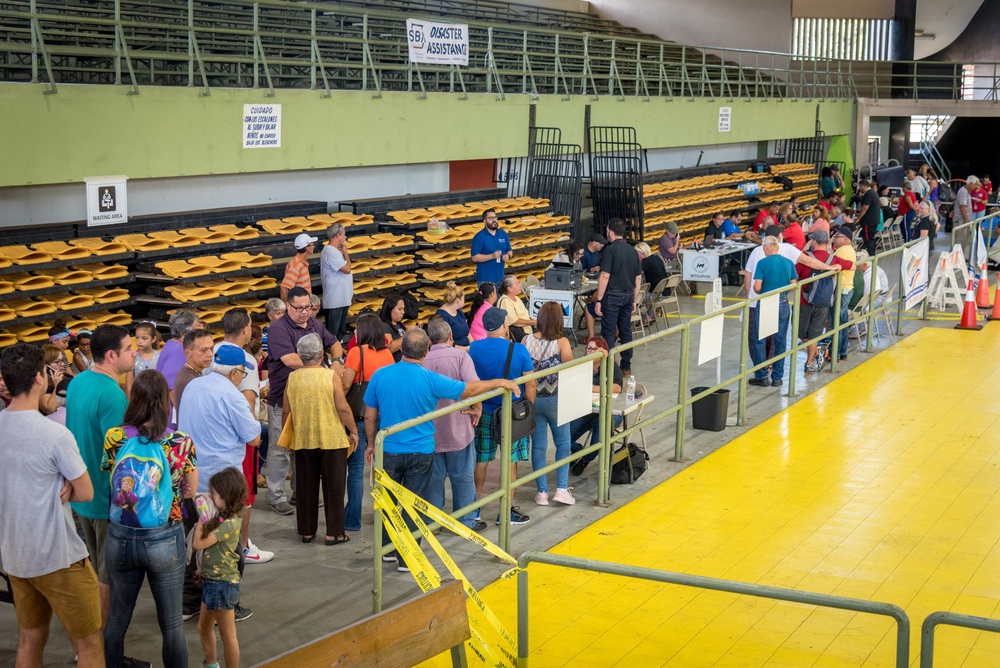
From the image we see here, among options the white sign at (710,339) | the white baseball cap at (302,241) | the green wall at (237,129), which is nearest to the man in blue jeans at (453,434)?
the white sign at (710,339)

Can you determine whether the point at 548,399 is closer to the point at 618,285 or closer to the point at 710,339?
the point at 710,339

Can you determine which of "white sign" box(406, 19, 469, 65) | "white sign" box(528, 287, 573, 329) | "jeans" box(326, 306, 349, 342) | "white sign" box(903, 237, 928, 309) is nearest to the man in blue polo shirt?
"white sign" box(528, 287, 573, 329)

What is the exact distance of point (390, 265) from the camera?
14.7 metres

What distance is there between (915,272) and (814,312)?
369 cm

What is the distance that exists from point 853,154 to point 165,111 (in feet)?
83.6

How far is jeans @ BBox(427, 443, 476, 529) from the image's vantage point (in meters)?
7.77

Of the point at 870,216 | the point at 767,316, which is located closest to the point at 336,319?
the point at 767,316

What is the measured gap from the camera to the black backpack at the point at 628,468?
9586 millimetres

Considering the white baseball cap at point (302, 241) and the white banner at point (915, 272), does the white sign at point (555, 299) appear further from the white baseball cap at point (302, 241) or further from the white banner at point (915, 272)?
the white banner at point (915, 272)

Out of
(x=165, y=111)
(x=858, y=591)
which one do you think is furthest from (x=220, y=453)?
(x=165, y=111)

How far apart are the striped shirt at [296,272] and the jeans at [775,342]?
501 centimetres

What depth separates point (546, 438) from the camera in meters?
8.67

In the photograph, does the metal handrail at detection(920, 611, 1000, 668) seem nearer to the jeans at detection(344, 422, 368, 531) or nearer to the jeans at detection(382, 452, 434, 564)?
the jeans at detection(382, 452, 434, 564)

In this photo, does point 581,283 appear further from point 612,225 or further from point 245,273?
point 245,273
